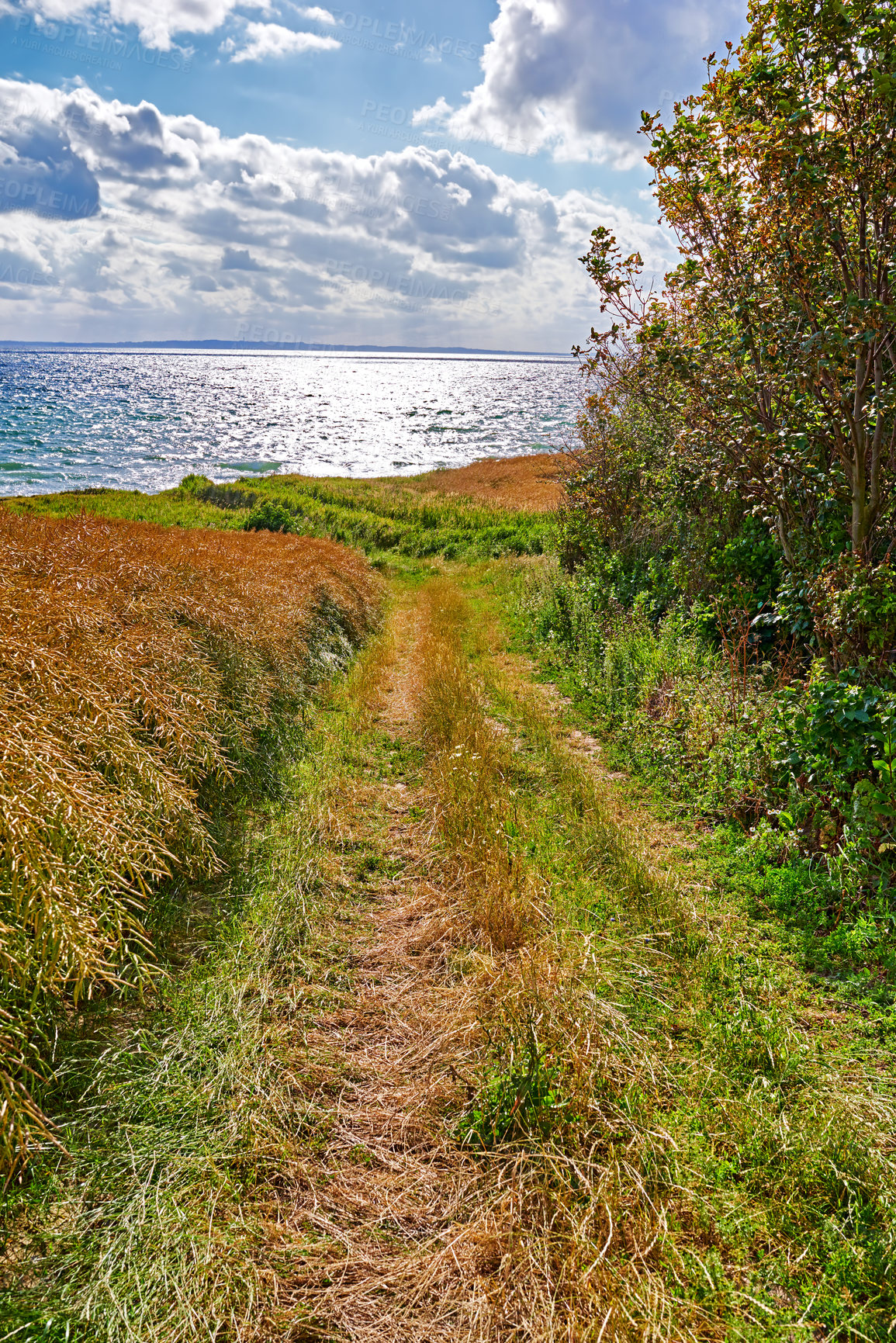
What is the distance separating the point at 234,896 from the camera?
13.0ft

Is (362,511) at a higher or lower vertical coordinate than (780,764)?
higher

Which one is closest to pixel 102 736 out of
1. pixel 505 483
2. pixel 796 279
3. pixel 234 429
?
pixel 796 279

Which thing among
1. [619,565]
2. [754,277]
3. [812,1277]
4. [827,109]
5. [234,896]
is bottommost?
[234,896]

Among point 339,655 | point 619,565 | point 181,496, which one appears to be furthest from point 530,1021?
point 181,496

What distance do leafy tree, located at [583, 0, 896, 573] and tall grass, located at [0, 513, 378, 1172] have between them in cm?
471

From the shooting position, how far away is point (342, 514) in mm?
22578

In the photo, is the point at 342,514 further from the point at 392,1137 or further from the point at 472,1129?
the point at 472,1129

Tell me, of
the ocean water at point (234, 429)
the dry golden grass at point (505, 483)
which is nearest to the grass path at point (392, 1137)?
the ocean water at point (234, 429)

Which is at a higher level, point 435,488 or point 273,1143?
point 435,488

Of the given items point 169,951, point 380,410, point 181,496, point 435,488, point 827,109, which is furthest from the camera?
point 380,410

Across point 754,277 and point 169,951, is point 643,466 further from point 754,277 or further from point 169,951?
point 169,951

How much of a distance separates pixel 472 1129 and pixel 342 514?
21.8 meters

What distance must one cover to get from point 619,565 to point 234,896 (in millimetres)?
7529

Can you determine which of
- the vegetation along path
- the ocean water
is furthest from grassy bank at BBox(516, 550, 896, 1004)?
the ocean water
